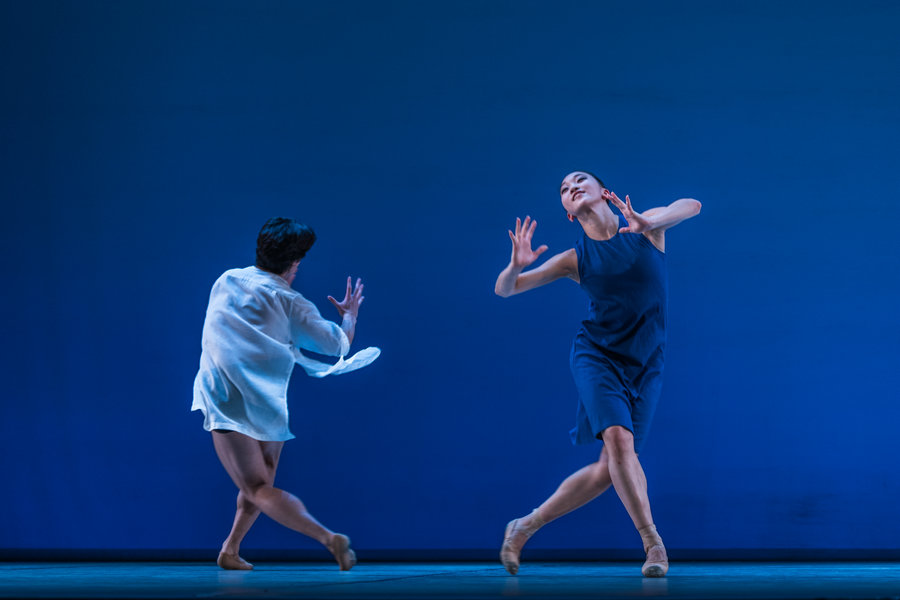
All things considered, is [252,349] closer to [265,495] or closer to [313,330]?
[313,330]

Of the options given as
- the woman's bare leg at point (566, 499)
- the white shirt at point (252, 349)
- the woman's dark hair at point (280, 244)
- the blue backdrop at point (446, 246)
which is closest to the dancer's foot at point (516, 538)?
the woman's bare leg at point (566, 499)

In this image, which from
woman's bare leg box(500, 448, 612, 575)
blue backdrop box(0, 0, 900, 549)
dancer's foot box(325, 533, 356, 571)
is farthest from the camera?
blue backdrop box(0, 0, 900, 549)

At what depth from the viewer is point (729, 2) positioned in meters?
3.99

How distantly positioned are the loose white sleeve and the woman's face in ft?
3.18

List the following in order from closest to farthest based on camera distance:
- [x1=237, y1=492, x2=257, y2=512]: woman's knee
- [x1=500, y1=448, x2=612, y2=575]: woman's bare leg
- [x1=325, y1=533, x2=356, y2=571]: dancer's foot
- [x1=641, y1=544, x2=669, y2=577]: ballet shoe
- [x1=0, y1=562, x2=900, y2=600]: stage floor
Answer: [x1=0, y1=562, x2=900, y2=600]: stage floor, [x1=641, y1=544, x2=669, y2=577]: ballet shoe, [x1=325, y1=533, x2=356, y2=571]: dancer's foot, [x1=500, y1=448, x2=612, y2=575]: woman's bare leg, [x1=237, y1=492, x2=257, y2=512]: woman's knee

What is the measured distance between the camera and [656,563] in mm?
2754

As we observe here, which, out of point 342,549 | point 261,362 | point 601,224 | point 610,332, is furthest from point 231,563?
point 601,224

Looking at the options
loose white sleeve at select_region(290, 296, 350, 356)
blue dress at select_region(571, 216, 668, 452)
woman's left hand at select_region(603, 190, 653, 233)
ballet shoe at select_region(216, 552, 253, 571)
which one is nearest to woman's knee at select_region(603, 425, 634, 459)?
blue dress at select_region(571, 216, 668, 452)

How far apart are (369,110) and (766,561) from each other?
2.64 m

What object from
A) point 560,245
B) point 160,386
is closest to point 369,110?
point 560,245

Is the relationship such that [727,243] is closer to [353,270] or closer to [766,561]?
[766,561]

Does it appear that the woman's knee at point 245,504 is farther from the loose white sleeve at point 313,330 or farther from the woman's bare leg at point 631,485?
the woman's bare leg at point 631,485

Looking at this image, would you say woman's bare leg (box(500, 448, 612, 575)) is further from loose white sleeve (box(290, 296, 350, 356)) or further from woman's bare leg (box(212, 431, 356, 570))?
loose white sleeve (box(290, 296, 350, 356))

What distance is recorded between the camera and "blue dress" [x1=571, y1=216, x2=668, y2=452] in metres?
3.05
